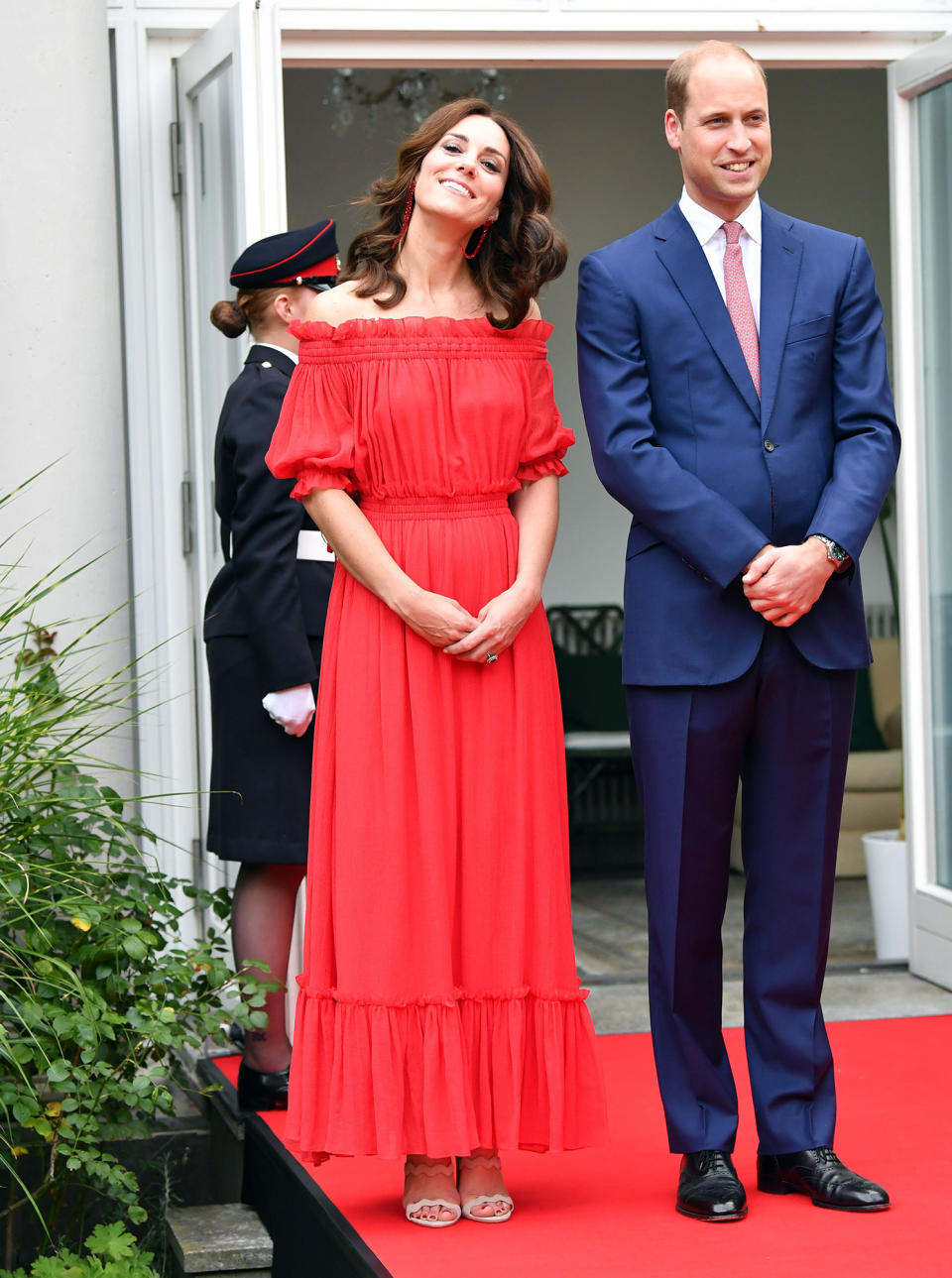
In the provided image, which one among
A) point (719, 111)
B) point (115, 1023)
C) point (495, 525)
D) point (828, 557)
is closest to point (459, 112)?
point (719, 111)

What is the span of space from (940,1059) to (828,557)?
1537 mm

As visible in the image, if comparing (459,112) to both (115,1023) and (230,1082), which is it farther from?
(230,1082)

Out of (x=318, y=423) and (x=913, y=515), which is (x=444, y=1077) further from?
(x=913, y=515)

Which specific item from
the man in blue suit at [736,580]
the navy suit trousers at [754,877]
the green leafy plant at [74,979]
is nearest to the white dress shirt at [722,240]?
the man in blue suit at [736,580]

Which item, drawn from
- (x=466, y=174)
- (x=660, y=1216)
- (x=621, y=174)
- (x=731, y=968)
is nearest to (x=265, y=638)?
(x=466, y=174)

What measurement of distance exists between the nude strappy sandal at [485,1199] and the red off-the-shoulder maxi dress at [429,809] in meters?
0.06

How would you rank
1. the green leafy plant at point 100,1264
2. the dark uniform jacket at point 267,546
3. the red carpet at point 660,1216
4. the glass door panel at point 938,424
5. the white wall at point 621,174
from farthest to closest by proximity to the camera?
the white wall at point 621,174 < the glass door panel at point 938,424 < the dark uniform jacket at point 267,546 < the green leafy plant at point 100,1264 < the red carpet at point 660,1216

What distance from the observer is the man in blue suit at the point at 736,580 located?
8.24 feet

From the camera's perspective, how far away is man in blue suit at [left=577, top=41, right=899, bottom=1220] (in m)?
2.51

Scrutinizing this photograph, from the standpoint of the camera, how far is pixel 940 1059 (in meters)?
3.54

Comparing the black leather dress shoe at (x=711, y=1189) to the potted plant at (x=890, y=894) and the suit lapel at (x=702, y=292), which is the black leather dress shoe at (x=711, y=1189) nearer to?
the suit lapel at (x=702, y=292)

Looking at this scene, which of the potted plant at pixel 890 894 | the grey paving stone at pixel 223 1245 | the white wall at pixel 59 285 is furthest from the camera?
the potted plant at pixel 890 894

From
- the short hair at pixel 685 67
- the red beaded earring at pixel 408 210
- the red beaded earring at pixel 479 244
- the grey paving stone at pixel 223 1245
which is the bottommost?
the grey paving stone at pixel 223 1245

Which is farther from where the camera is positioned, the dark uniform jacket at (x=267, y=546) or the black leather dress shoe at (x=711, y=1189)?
the dark uniform jacket at (x=267, y=546)
